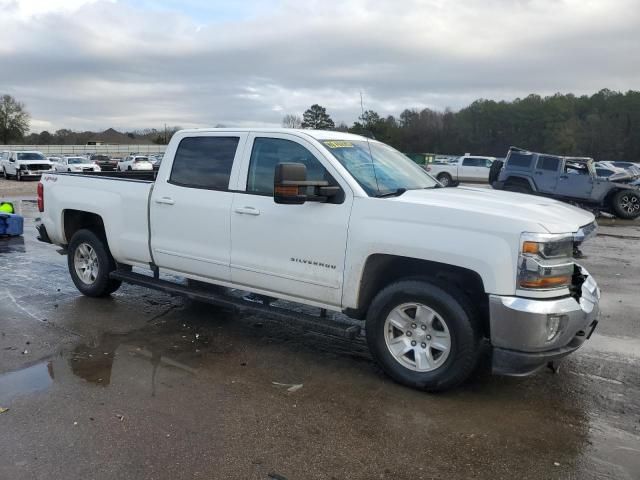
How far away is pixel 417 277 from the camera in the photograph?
4.40 meters

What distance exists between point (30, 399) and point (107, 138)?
132 metres

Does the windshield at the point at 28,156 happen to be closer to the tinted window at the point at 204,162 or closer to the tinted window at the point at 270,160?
the tinted window at the point at 204,162

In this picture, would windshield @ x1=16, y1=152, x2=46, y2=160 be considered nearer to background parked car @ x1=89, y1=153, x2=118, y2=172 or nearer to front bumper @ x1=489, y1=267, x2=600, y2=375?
background parked car @ x1=89, y1=153, x2=118, y2=172

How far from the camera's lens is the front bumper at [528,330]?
12.6ft

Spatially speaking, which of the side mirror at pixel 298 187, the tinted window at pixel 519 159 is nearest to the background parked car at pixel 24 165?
the tinted window at pixel 519 159

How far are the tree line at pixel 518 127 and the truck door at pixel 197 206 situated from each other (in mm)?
73989

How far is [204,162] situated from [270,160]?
83 cm

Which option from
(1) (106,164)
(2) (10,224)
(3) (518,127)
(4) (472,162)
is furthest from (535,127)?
(2) (10,224)

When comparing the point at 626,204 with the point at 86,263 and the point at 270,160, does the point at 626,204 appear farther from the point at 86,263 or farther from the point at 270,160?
the point at 86,263

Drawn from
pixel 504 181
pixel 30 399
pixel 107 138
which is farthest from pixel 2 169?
pixel 107 138

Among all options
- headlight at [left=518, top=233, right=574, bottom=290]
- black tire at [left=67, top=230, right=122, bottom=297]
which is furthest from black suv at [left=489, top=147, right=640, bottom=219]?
headlight at [left=518, top=233, right=574, bottom=290]

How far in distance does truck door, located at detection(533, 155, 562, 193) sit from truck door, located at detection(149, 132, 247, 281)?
16.3 m

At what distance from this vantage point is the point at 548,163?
1948 cm

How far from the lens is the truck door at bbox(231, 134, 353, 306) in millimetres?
4648
